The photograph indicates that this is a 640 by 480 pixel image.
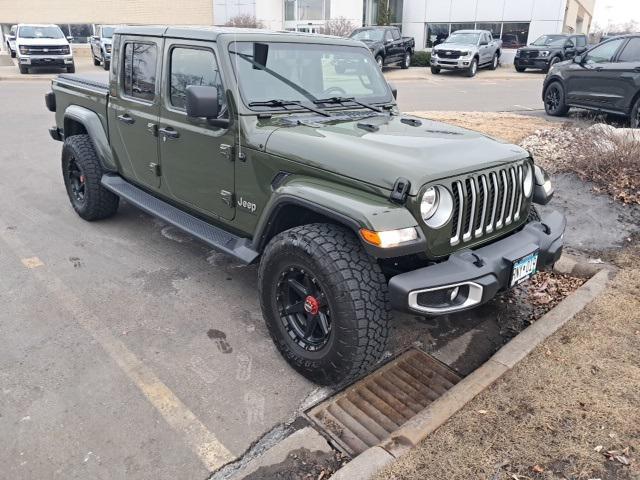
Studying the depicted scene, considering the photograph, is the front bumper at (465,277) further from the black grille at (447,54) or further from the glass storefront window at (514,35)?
the glass storefront window at (514,35)

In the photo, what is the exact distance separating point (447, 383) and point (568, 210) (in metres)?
3.24

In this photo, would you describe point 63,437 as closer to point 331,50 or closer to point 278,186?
point 278,186

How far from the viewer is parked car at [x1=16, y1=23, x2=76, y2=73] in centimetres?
2017

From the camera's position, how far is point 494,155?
330cm

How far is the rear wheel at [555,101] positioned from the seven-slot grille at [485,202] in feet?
27.9

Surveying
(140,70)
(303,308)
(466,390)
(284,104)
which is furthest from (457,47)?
(466,390)

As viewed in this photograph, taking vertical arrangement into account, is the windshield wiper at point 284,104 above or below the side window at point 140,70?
below

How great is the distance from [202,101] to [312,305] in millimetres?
1447

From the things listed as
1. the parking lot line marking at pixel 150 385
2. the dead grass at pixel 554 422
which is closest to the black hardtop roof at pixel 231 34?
the parking lot line marking at pixel 150 385

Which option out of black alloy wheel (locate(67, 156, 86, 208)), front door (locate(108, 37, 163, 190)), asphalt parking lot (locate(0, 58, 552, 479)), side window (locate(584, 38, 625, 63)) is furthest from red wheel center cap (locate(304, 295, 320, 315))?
side window (locate(584, 38, 625, 63))

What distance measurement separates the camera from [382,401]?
313 cm

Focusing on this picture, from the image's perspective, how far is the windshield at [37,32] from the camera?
20.6 meters

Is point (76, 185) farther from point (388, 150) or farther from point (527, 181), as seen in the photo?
point (527, 181)

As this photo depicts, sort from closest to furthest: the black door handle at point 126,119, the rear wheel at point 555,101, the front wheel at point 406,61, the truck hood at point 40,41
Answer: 1. the black door handle at point 126,119
2. the rear wheel at point 555,101
3. the truck hood at point 40,41
4. the front wheel at point 406,61
